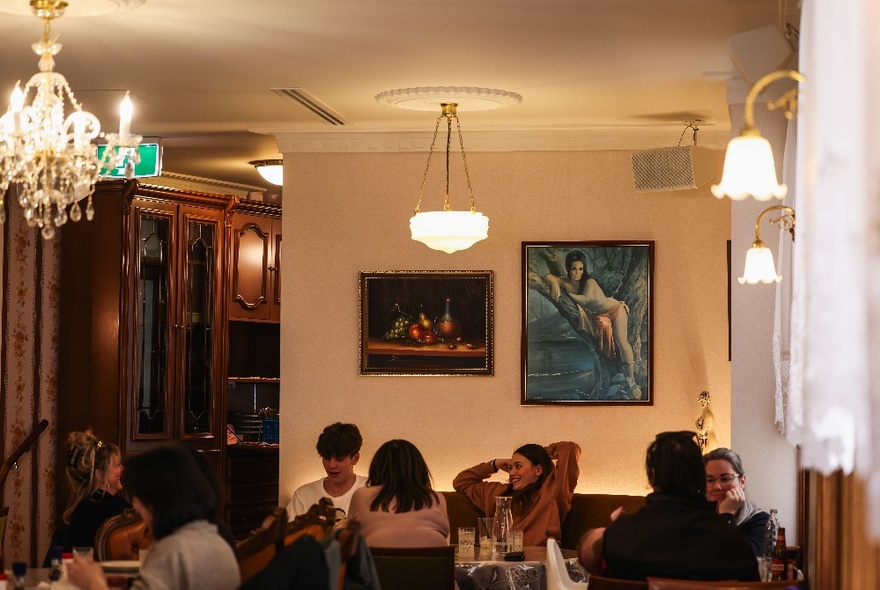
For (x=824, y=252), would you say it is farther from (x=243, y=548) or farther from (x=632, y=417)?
(x=632, y=417)

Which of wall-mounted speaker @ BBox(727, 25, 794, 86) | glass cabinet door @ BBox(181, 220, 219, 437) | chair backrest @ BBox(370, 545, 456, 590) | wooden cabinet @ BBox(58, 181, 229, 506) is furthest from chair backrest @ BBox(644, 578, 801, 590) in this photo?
glass cabinet door @ BBox(181, 220, 219, 437)

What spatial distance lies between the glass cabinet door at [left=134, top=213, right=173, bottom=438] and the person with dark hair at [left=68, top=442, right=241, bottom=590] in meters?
4.84

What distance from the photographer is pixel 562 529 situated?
7035mm

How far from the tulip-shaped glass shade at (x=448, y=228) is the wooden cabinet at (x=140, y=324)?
7.90 ft

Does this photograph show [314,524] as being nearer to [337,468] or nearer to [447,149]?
[337,468]

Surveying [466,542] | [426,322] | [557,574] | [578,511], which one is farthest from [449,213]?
[557,574]

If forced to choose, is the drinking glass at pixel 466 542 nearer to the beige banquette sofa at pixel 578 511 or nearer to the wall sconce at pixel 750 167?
the beige banquette sofa at pixel 578 511

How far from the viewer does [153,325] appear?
8.17m

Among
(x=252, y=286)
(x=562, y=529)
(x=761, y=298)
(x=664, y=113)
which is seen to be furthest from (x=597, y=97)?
(x=252, y=286)

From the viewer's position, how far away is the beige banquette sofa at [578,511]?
700 cm

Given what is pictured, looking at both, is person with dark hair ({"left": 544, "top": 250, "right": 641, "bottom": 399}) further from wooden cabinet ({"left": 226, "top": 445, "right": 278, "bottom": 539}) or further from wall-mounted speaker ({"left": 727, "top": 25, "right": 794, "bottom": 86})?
wooden cabinet ({"left": 226, "top": 445, "right": 278, "bottom": 539})

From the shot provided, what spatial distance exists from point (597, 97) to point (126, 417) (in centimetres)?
370

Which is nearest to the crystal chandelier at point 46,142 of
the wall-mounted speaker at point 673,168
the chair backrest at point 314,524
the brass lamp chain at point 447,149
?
the chair backrest at point 314,524

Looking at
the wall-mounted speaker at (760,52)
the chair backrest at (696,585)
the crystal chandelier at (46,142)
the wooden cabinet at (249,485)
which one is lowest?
the wooden cabinet at (249,485)
